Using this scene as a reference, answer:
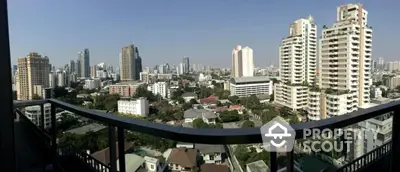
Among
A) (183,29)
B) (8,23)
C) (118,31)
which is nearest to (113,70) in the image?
(118,31)

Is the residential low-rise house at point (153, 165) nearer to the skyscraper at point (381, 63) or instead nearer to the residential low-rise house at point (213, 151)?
the residential low-rise house at point (213, 151)

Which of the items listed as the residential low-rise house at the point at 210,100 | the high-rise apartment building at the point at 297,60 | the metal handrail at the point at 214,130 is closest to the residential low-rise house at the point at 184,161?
Answer: the metal handrail at the point at 214,130

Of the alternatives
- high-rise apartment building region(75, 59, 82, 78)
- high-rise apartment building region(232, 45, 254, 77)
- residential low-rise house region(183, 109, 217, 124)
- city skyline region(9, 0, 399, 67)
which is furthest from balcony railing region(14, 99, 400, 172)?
high-rise apartment building region(232, 45, 254, 77)

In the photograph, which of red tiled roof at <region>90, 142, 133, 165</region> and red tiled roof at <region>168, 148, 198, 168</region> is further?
red tiled roof at <region>90, 142, 133, 165</region>

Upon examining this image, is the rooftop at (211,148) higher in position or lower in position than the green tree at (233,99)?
higher

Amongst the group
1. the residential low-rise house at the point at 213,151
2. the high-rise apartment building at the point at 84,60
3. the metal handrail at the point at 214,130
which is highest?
the high-rise apartment building at the point at 84,60

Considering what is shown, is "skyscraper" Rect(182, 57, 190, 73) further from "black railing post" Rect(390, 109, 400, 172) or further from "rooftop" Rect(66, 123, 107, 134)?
"black railing post" Rect(390, 109, 400, 172)

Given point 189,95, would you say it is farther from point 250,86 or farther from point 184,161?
point 184,161

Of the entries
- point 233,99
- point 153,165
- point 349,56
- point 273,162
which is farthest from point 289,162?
point 233,99
